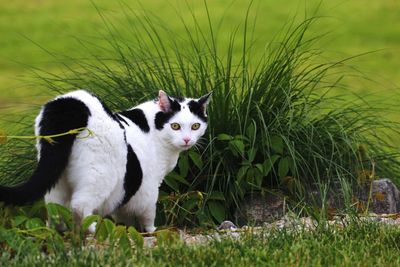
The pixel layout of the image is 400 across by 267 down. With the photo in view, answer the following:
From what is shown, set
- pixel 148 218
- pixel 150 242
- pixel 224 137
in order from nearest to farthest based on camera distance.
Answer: pixel 150 242
pixel 148 218
pixel 224 137

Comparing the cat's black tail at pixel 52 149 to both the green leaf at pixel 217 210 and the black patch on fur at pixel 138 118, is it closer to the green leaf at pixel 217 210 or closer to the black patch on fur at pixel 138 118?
Result: the black patch on fur at pixel 138 118

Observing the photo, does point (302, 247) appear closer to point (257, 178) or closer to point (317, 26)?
point (257, 178)

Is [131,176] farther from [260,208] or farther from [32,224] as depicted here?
[260,208]

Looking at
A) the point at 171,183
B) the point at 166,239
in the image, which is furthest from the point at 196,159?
the point at 166,239

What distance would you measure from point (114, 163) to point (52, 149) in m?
0.40

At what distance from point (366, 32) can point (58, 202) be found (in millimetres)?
16323

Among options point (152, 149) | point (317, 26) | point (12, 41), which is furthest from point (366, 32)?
point (152, 149)

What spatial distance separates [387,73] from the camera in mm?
18984

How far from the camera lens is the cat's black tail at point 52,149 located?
6359 mm

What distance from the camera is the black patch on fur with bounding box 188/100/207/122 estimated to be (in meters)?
7.53

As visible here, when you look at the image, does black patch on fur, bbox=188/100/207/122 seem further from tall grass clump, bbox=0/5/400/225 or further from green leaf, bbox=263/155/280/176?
green leaf, bbox=263/155/280/176

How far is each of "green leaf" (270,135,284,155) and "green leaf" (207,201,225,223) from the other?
57 centimetres

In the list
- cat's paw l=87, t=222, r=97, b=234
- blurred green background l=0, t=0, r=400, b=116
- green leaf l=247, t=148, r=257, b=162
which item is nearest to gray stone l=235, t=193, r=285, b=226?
green leaf l=247, t=148, r=257, b=162

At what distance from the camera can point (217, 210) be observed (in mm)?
7988
